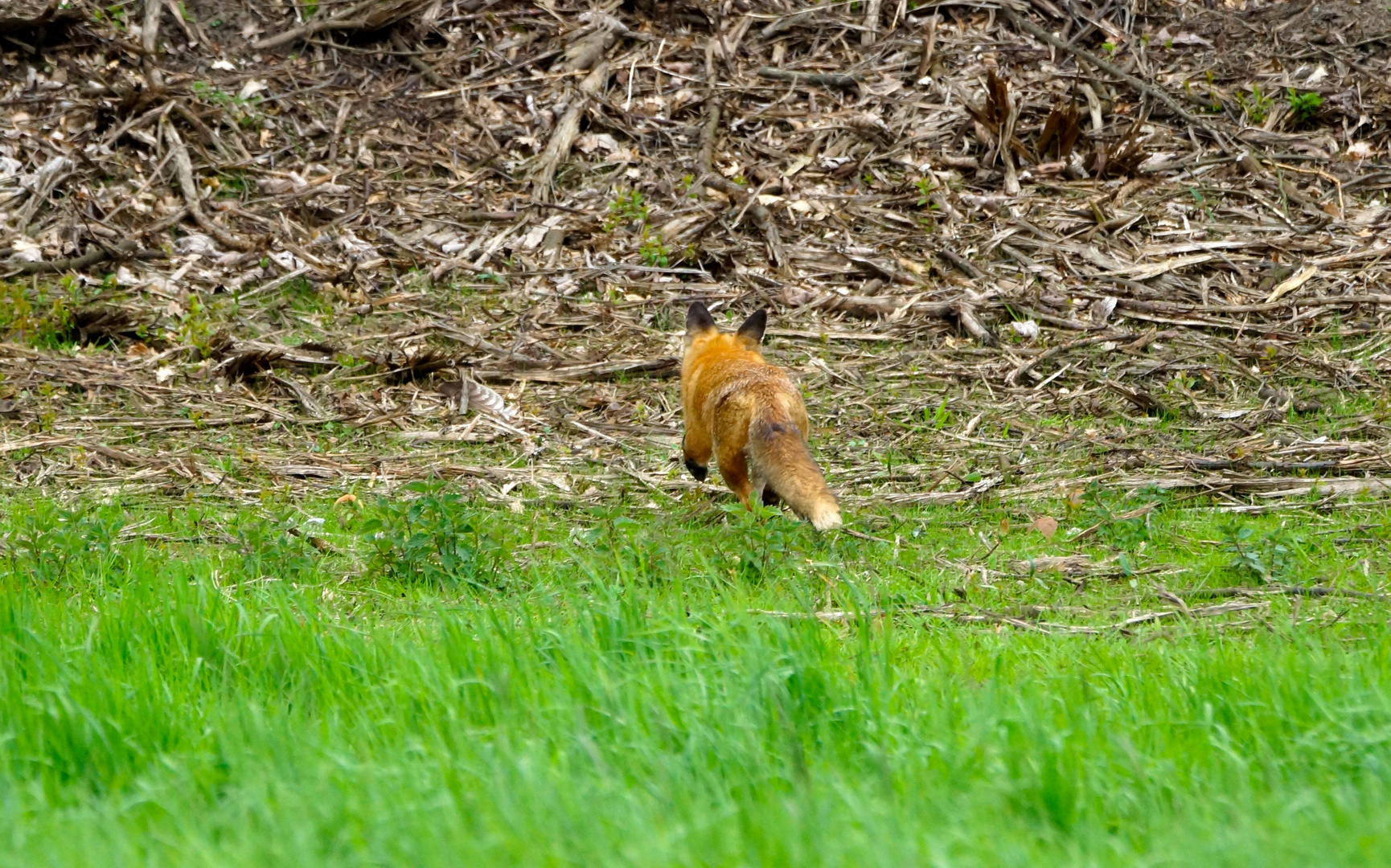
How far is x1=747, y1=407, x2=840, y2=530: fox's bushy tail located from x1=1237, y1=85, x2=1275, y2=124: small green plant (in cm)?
882

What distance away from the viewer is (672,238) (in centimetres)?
1210

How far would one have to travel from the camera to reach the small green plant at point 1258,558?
5.65m

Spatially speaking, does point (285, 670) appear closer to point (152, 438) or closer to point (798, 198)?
point (152, 438)

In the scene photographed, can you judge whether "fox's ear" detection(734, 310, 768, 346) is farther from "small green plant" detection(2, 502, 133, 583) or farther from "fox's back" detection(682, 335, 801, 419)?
"small green plant" detection(2, 502, 133, 583)

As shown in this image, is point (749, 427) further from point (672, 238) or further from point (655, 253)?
point (672, 238)

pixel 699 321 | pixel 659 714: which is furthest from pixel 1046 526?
pixel 659 714

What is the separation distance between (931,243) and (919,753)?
8715mm

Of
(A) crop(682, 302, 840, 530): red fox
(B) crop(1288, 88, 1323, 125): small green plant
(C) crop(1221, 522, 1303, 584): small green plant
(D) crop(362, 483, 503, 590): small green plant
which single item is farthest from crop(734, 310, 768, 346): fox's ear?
(B) crop(1288, 88, 1323, 125): small green plant

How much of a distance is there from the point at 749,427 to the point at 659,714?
3126mm

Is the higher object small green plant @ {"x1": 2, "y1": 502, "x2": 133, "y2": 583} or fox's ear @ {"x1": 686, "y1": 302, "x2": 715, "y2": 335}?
fox's ear @ {"x1": 686, "y1": 302, "x2": 715, "y2": 335}

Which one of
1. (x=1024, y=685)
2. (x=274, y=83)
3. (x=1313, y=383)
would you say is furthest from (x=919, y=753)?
(x=274, y=83)

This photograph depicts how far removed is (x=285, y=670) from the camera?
4.53 meters

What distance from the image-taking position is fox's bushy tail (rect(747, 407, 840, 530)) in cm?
630

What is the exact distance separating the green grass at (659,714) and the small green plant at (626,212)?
6.65 metres
